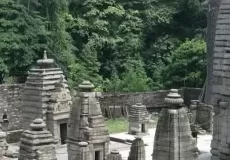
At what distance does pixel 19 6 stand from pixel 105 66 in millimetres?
11689

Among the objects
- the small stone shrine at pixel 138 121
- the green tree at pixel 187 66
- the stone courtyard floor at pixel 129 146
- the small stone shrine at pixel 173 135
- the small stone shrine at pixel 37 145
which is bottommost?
the stone courtyard floor at pixel 129 146

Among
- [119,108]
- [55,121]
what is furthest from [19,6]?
[55,121]

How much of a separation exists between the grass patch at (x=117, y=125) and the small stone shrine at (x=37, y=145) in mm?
18541

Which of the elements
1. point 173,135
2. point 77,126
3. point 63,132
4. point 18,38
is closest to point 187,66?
point 18,38

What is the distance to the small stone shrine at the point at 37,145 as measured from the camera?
1509 centimetres

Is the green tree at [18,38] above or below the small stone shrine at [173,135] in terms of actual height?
above

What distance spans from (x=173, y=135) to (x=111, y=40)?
37.1 m

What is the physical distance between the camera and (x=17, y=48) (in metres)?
37.5

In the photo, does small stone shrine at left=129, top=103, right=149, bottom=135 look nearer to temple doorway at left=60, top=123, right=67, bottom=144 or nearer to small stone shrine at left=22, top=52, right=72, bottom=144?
temple doorway at left=60, top=123, right=67, bottom=144

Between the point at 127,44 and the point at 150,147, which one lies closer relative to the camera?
the point at 150,147

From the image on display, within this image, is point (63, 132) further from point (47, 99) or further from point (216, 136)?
point (216, 136)

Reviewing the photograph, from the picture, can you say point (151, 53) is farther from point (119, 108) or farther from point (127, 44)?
point (119, 108)

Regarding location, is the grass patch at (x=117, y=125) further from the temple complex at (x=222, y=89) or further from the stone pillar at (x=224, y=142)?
the stone pillar at (x=224, y=142)

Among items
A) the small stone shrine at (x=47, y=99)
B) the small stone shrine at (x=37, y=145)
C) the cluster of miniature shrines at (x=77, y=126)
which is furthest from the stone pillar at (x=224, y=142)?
the small stone shrine at (x=47, y=99)
